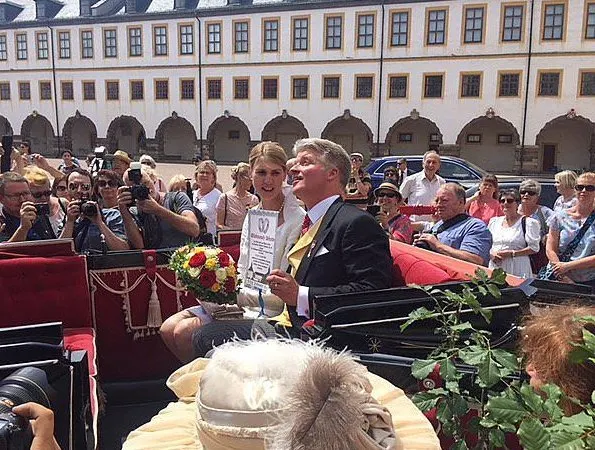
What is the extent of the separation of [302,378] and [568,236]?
4.74 m

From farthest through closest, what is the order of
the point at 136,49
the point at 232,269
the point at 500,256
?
the point at 136,49 → the point at 500,256 → the point at 232,269

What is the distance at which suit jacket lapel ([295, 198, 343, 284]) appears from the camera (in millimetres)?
3021

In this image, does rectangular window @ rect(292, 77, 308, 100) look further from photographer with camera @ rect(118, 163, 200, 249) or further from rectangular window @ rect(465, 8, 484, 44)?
photographer with camera @ rect(118, 163, 200, 249)

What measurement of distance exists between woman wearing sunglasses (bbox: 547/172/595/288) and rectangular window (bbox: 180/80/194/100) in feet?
119

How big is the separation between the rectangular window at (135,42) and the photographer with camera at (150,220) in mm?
38374

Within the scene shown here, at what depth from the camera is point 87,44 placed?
41.8 meters

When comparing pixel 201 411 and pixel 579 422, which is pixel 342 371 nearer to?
pixel 201 411

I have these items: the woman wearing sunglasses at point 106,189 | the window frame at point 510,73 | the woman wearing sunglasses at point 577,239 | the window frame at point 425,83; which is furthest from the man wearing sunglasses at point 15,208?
the window frame at point 510,73

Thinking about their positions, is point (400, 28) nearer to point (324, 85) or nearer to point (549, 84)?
point (324, 85)

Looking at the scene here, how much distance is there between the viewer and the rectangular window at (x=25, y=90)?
44.0 metres

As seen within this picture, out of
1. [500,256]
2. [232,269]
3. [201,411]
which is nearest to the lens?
[201,411]

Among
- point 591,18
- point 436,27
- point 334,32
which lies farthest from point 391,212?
point 334,32

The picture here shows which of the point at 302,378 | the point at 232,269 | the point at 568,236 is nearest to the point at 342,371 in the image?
the point at 302,378

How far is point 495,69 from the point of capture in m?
32.0
